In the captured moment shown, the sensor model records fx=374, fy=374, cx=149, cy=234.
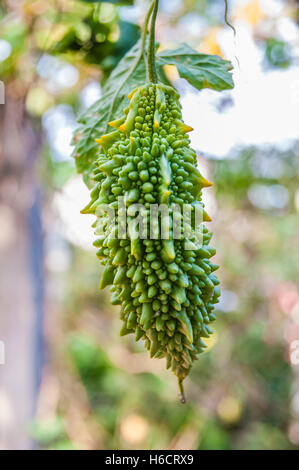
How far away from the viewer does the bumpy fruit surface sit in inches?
27.2

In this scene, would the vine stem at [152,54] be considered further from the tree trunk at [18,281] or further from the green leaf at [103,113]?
the tree trunk at [18,281]

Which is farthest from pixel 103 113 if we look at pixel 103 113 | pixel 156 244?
pixel 156 244

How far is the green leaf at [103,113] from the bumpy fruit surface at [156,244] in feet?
0.50

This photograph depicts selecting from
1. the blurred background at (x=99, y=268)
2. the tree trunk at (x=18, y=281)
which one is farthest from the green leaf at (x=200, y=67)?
the tree trunk at (x=18, y=281)

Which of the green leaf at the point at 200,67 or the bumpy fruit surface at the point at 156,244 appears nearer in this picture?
the bumpy fruit surface at the point at 156,244

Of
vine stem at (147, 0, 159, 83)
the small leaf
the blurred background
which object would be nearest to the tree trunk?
the blurred background

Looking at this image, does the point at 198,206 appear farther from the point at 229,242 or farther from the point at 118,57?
the point at 229,242

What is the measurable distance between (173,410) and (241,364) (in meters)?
1.07

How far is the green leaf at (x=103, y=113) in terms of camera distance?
36.0 inches

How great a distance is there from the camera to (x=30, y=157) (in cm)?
272

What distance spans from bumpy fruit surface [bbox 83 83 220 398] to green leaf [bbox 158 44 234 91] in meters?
0.20

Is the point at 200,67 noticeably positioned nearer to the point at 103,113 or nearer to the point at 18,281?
the point at 103,113

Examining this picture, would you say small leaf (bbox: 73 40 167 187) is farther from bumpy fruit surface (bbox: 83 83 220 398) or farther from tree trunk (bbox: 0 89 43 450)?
tree trunk (bbox: 0 89 43 450)
